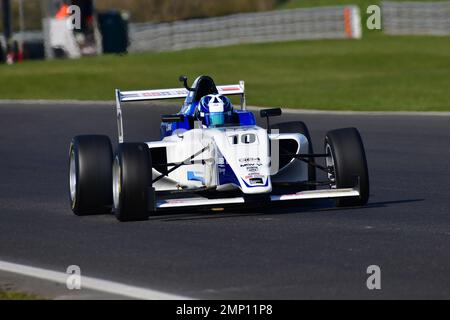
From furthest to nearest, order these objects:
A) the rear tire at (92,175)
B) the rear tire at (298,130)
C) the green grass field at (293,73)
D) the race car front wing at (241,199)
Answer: the green grass field at (293,73), the rear tire at (298,130), the rear tire at (92,175), the race car front wing at (241,199)

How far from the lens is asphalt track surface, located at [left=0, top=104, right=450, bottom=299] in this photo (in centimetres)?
863

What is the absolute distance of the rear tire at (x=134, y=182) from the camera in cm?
1170

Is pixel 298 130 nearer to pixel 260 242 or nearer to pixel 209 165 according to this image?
pixel 209 165

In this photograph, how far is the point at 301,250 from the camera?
10.0 m

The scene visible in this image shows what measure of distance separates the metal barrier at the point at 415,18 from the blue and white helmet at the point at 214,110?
34.7 metres

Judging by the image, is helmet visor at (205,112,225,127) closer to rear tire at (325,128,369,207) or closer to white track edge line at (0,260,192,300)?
rear tire at (325,128,369,207)

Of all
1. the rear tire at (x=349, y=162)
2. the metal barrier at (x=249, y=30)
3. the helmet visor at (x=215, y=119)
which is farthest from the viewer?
the metal barrier at (x=249, y=30)

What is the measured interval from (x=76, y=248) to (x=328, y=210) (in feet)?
9.77

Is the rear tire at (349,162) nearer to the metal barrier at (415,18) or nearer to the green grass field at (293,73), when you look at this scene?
the green grass field at (293,73)

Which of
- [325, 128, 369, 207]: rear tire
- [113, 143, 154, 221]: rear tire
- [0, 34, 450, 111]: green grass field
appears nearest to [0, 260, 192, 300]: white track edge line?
[113, 143, 154, 221]: rear tire

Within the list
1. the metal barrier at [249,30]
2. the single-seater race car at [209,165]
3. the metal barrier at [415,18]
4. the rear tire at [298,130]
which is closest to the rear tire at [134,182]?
the single-seater race car at [209,165]

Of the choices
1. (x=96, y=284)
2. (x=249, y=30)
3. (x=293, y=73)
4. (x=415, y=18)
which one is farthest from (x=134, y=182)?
(x=249, y=30)

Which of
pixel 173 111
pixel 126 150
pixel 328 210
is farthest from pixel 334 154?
pixel 173 111
